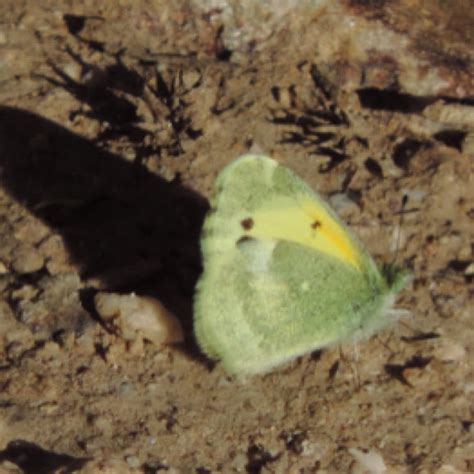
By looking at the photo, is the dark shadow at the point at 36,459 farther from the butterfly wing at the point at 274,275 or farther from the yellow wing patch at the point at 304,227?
the yellow wing patch at the point at 304,227

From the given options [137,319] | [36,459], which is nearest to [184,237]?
[137,319]

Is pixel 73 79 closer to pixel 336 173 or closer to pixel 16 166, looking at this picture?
pixel 16 166

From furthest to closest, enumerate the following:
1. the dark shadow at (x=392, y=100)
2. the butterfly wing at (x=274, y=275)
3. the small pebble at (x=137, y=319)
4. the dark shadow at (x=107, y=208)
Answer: the dark shadow at (x=392, y=100), the dark shadow at (x=107, y=208), the small pebble at (x=137, y=319), the butterfly wing at (x=274, y=275)

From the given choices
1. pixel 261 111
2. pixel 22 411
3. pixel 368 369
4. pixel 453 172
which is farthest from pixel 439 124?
pixel 22 411

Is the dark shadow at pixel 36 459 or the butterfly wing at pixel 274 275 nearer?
the dark shadow at pixel 36 459

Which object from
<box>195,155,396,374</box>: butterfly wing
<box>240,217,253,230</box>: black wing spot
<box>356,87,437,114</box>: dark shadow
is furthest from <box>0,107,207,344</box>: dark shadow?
<box>356,87,437,114</box>: dark shadow

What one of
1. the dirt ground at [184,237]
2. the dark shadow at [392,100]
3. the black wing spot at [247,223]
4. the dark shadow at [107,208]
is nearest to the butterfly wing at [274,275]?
the black wing spot at [247,223]

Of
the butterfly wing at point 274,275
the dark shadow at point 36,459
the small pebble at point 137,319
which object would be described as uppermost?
the butterfly wing at point 274,275
